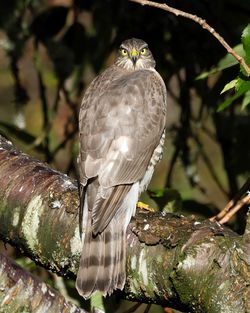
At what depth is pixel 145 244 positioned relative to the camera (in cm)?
347

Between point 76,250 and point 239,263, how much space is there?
2.77ft

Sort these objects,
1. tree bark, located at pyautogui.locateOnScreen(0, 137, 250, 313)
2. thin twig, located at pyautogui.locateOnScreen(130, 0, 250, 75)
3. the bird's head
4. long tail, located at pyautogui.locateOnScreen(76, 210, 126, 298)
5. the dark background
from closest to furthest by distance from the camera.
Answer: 1. tree bark, located at pyautogui.locateOnScreen(0, 137, 250, 313)
2. thin twig, located at pyautogui.locateOnScreen(130, 0, 250, 75)
3. long tail, located at pyautogui.locateOnScreen(76, 210, 126, 298)
4. the dark background
5. the bird's head

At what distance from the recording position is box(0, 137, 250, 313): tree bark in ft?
10.1

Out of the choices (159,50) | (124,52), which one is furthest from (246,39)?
(159,50)

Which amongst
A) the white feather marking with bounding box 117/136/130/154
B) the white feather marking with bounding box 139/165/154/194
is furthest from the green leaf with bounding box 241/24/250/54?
the white feather marking with bounding box 139/165/154/194

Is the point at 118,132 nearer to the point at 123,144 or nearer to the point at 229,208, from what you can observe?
the point at 123,144

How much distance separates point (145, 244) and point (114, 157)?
0.99 metres

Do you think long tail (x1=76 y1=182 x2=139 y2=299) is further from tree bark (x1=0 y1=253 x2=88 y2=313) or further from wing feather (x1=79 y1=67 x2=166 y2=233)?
tree bark (x1=0 y1=253 x2=88 y2=313)

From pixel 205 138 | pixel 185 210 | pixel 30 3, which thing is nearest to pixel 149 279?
pixel 185 210

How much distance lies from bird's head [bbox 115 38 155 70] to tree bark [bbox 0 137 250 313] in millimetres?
1321

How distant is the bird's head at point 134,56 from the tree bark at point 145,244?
4.33ft

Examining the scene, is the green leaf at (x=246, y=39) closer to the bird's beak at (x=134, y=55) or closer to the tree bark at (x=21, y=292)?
the tree bark at (x=21, y=292)

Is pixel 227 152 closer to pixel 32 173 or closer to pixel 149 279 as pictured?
pixel 32 173

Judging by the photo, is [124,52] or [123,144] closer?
[123,144]
